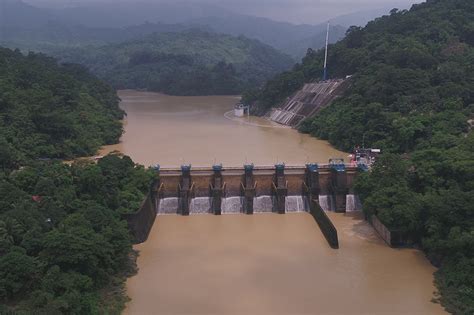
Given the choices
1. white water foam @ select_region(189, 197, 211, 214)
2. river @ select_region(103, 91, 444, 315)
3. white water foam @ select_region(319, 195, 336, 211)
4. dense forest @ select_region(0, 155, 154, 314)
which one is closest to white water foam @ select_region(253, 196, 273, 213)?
river @ select_region(103, 91, 444, 315)

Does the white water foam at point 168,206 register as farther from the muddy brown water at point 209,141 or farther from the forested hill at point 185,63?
the forested hill at point 185,63

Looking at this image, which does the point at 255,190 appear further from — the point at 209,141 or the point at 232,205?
the point at 209,141

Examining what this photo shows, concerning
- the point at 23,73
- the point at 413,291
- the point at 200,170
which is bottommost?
the point at 413,291

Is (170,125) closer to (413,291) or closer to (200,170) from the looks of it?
(200,170)

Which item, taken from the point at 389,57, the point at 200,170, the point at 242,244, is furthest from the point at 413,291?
the point at 389,57

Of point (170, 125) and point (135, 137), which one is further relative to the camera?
point (170, 125)

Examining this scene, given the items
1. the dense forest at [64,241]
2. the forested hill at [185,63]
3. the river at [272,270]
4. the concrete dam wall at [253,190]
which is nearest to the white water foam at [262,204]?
the concrete dam wall at [253,190]
